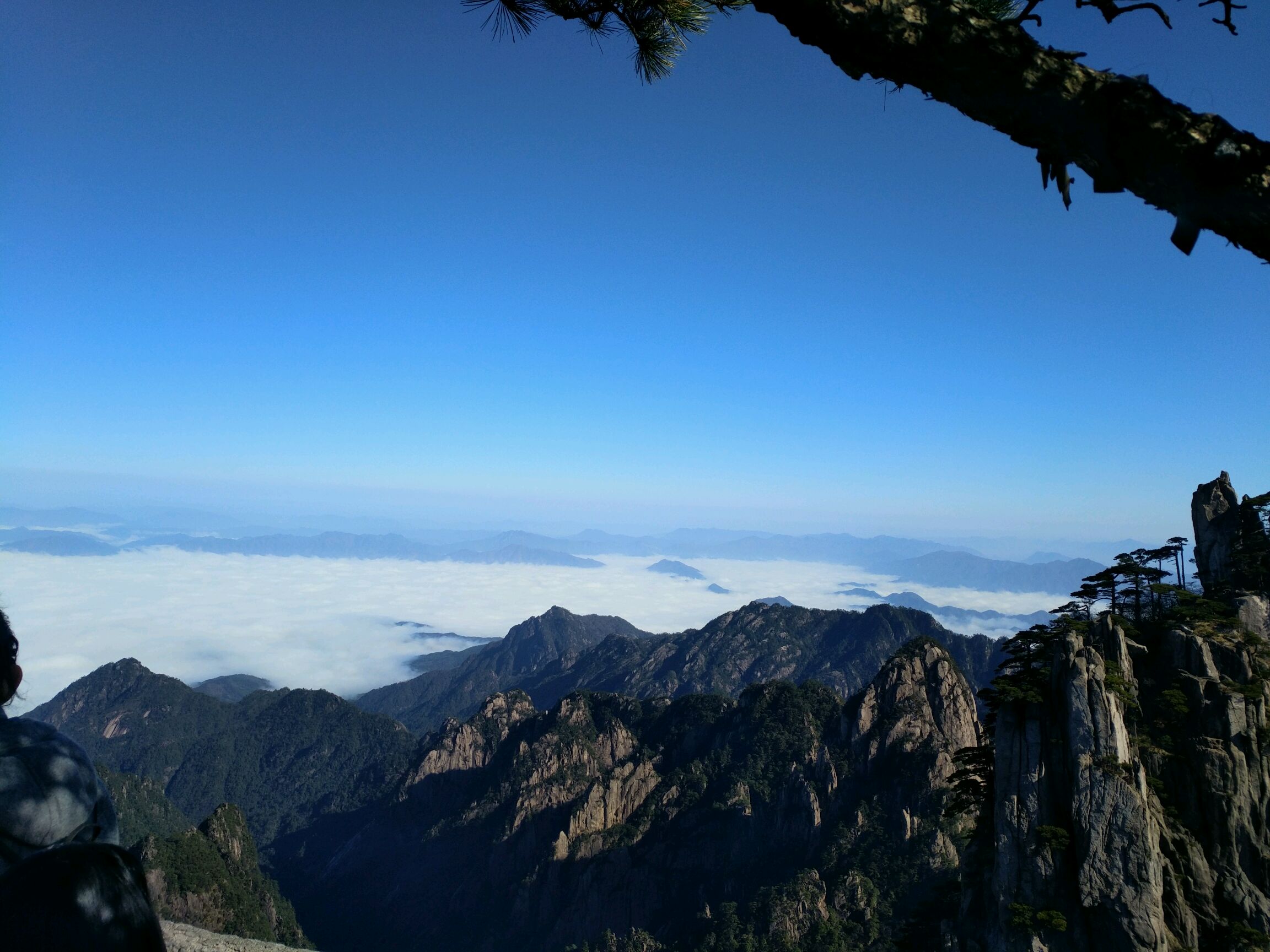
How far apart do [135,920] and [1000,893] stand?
31.6m

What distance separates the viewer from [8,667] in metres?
2.68

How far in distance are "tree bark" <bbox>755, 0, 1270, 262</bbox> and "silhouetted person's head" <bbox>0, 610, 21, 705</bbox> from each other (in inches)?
191

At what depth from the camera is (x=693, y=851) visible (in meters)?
103

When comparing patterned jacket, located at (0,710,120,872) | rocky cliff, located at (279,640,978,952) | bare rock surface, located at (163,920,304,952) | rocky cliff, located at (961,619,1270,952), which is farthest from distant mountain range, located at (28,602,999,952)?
patterned jacket, located at (0,710,120,872)

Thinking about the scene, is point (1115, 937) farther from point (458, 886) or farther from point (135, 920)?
point (458, 886)

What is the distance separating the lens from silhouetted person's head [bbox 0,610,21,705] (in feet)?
8.73

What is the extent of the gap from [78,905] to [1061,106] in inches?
205

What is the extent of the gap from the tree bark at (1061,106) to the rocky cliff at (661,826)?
51057mm

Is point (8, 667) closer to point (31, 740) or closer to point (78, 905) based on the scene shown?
point (31, 740)

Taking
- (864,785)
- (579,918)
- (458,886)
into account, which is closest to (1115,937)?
(864,785)

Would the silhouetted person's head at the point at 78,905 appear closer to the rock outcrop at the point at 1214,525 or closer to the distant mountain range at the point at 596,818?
the rock outcrop at the point at 1214,525

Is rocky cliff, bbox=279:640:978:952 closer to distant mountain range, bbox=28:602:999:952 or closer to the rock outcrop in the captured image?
distant mountain range, bbox=28:602:999:952

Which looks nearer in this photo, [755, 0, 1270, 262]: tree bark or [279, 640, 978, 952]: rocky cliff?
[755, 0, 1270, 262]: tree bark

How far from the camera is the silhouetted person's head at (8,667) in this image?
2.66m
